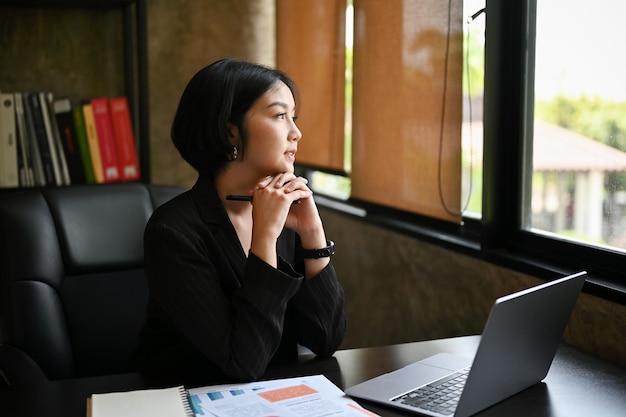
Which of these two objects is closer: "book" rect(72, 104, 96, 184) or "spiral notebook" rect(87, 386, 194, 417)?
"spiral notebook" rect(87, 386, 194, 417)

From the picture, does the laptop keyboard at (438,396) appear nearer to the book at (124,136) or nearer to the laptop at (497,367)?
the laptop at (497,367)

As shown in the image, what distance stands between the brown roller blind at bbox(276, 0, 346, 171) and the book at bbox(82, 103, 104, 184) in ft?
2.42

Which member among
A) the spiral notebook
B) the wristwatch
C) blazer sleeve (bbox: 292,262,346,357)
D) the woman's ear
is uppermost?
the woman's ear

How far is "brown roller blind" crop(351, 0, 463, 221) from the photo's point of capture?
2.11m

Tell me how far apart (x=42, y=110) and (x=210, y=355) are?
163cm

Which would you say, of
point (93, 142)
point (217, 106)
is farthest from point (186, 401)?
point (93, 142)

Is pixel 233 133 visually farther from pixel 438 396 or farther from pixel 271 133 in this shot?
pixel 438 396

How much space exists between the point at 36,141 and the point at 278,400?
70.0 inches

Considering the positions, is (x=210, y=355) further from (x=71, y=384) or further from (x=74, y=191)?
(x=74, y=191)

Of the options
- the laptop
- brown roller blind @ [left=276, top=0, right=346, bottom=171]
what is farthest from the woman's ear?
brown roller blind @ [left=276, top=0, right=346, bottom=171]

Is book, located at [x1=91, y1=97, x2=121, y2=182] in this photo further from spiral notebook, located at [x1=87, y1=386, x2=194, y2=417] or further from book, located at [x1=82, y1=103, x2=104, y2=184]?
spiral notebook, located at [x1=87, y1=386, x2=194, y2=417]

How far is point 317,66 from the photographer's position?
A: 3053 millimetres

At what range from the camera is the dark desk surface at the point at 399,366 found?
4.09 ft

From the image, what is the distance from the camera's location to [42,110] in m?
2.71
